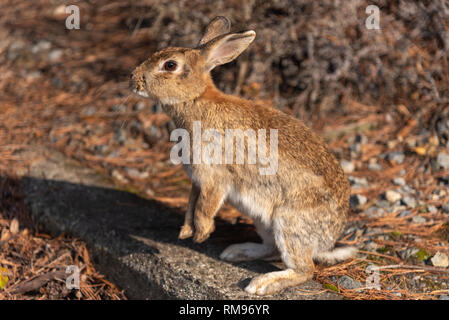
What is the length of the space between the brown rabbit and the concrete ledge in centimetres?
20

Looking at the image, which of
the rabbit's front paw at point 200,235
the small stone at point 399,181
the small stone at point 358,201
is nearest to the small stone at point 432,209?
the small stone at point 399,181

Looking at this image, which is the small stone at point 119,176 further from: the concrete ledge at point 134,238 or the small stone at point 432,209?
the small stone at point 432,209

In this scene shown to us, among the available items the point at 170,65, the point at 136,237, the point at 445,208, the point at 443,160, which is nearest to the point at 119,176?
the point at 136,237

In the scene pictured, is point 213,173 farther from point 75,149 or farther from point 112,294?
point 75,149

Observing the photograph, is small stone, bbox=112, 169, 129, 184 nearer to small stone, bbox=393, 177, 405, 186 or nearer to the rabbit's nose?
the rabbit's nose

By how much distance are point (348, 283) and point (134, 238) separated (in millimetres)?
1652

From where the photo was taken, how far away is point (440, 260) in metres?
3.85

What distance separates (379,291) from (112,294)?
1.97 meters

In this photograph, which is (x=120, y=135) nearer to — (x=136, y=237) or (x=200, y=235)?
(x=136, y=237)

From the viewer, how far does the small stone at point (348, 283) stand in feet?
11.6

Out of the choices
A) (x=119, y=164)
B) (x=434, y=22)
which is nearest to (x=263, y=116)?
(x=119, y=164)

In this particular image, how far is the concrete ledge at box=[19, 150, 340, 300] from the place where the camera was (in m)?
3.63

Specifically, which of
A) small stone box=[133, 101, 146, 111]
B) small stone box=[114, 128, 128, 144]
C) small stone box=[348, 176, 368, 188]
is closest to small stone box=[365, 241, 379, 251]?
small stone box=[348, 176, 368, 188]

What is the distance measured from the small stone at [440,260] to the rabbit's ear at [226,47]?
205cm
